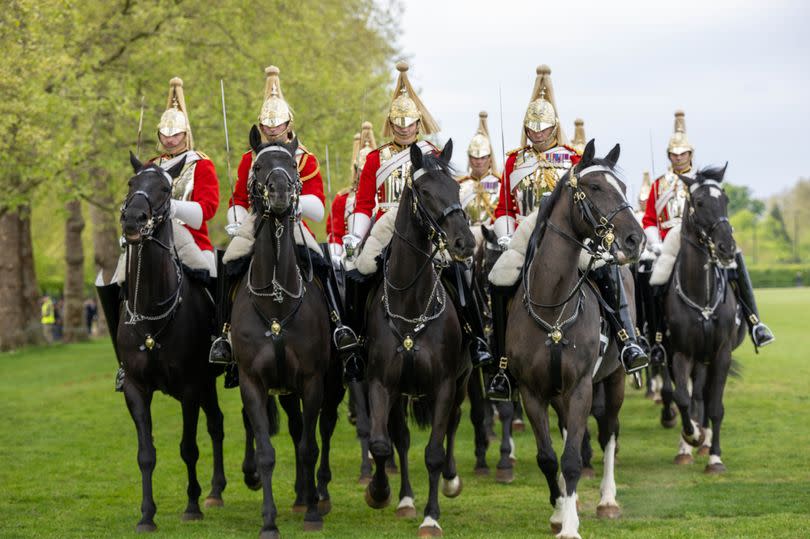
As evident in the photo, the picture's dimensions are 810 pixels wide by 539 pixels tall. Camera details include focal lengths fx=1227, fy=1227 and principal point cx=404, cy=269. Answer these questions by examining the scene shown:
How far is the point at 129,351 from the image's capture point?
10.4 meters

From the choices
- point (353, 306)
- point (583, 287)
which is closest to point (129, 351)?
point (353, 306)

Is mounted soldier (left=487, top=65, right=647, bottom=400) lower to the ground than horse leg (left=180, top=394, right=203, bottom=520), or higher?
higher

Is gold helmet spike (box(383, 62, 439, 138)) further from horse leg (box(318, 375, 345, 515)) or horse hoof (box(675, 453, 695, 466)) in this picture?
horse hoof (box(675, 453, 695, 466))

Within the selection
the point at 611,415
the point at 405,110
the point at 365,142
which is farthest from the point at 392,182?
the point at 365,142

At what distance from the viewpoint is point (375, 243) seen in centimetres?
1044

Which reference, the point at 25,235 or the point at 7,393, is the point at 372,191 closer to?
the point at 7,393

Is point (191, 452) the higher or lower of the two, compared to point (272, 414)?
lower

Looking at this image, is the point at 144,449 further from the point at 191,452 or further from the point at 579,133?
the point at 579,133

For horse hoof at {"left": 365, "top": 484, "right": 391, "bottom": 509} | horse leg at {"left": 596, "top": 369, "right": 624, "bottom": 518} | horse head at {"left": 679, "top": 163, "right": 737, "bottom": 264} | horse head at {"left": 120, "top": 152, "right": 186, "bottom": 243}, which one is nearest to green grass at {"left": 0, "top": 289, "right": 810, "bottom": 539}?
horse hoof at {"left": 365, "top": 484, "right": 391, "bottom": 509}

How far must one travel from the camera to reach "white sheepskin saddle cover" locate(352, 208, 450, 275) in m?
10.4

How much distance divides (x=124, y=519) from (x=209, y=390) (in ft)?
4.47

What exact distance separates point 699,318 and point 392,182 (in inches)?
174

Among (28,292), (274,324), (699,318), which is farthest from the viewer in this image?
(28,292)

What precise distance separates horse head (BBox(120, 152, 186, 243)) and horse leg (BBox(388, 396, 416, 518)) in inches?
106
